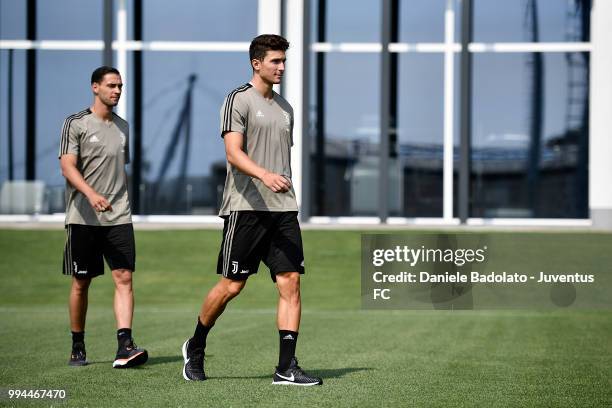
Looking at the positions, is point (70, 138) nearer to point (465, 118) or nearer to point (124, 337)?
point (124, 337)

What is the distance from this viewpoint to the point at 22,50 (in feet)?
64.5

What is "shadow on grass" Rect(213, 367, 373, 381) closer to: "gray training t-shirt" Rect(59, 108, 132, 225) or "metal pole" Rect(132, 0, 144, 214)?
"gray training t-shirt" Rect(59, 108, 132, 225)

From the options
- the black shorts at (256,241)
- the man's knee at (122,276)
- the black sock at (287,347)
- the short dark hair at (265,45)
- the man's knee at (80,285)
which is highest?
the short dark hair at (265,45)

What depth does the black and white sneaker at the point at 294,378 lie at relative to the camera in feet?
21.2

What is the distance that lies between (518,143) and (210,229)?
520 cm

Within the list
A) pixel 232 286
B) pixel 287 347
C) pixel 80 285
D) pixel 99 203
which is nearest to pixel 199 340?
pixel 232 286

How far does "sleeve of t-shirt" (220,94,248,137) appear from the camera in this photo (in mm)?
6422

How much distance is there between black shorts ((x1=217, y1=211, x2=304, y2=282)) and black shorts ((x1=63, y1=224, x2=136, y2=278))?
1.25m

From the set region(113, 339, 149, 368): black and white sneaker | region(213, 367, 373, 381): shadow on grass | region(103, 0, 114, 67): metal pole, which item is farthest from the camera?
region(103, 0, 114, 67): metal pole

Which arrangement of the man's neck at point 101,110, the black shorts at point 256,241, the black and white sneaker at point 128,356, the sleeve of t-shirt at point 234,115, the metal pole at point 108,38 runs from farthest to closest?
1. the metal pole at point 108,38
2. the man's neck at point 101,110
3. the black and white sneaker at point 128,356
4. the black shorts at point 256,241
5. the sleeve of t-shirt at point 234,115

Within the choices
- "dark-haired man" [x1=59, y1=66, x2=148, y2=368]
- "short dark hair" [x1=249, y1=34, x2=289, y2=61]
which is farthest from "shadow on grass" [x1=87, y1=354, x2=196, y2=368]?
"short dark hair" [x1=249, y1=34, x2=289, y2=61]

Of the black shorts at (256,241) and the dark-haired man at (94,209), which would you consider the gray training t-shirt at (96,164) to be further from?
the black shorts at (256,241)

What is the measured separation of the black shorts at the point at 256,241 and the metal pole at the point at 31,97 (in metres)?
13.7

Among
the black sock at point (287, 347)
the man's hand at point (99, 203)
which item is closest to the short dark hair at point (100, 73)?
the man's hand at point (99, 203)
